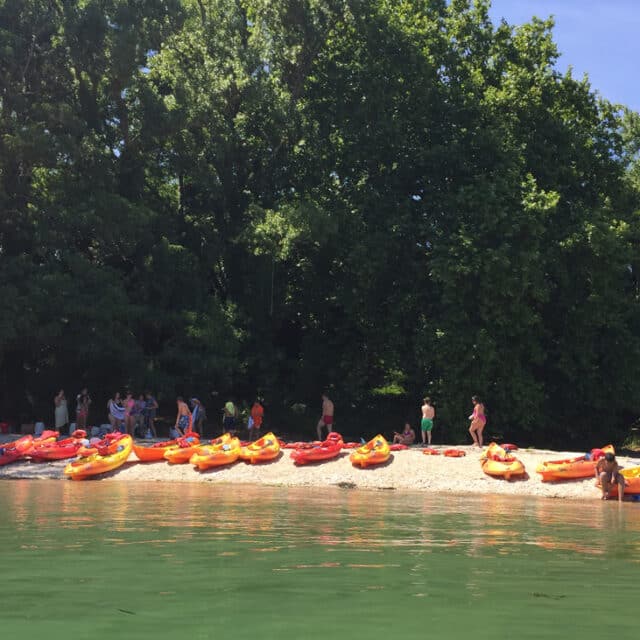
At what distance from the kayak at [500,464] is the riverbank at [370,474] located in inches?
6.2

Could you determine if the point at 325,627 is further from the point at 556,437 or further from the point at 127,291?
the point at 556,437

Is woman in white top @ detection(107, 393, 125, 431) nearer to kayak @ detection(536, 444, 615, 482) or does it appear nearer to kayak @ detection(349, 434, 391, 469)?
kayak @ detection(349, 434, 391, 469)

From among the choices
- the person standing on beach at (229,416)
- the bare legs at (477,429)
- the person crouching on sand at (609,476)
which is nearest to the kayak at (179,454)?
the person standing on beach at (229,416)

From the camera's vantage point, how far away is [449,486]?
2303 centimetres

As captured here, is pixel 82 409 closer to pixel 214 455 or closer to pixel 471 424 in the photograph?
pixel 214 455

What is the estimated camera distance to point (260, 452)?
2511 centimetres

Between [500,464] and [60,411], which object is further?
[60,411]

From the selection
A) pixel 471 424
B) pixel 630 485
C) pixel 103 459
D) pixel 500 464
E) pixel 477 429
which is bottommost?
pixel 630 485

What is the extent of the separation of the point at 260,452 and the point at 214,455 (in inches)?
45.2

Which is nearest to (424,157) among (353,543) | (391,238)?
(391,238)

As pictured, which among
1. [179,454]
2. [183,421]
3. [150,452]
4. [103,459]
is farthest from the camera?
[183,421]

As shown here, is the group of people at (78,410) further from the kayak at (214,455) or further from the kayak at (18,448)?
the kayak at (214,455)

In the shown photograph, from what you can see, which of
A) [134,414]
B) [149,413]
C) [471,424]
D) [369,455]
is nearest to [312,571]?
[369,455]

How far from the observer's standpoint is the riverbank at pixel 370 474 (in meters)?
22.7
